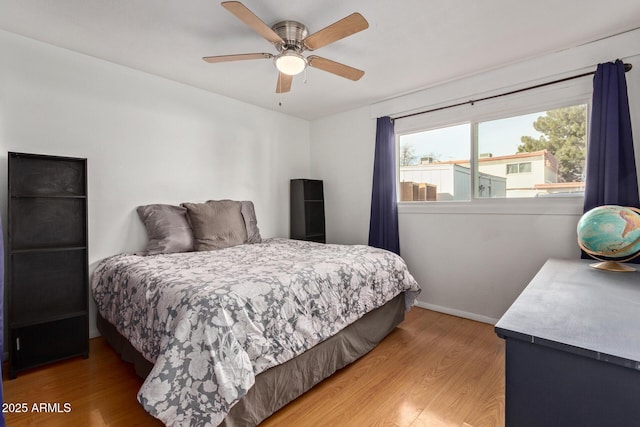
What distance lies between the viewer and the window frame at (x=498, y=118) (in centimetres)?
248

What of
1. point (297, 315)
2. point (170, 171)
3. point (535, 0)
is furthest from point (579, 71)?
point (170, 171)

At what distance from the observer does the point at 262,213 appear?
3898mm

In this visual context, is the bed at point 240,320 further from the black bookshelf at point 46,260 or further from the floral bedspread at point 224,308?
the black bookshelf at point 46,260

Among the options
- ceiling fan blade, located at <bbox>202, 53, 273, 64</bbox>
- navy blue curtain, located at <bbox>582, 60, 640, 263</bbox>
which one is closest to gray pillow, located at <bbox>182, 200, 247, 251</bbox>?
ceiling fan blade, located at <bbox>202, 53, 273, 64</bbox>

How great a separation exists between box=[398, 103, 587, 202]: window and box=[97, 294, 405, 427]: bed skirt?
1413mm

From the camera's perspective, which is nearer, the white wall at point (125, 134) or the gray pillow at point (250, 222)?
the white wall at point (125, 134)

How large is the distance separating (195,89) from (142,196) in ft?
4.11

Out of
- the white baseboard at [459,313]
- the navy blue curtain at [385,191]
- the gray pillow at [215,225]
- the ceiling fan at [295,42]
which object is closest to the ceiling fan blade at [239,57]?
the ceiling fan at [295,42]

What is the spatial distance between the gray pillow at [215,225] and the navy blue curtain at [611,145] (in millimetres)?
3009

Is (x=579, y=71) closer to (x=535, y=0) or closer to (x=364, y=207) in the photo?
(x=535, y=0)

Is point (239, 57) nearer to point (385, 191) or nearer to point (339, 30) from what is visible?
point (339, 30)

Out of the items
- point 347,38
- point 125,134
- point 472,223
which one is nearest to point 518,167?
point 472,223

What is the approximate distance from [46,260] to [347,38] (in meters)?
2.68

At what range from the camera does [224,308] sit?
4.74 ft
